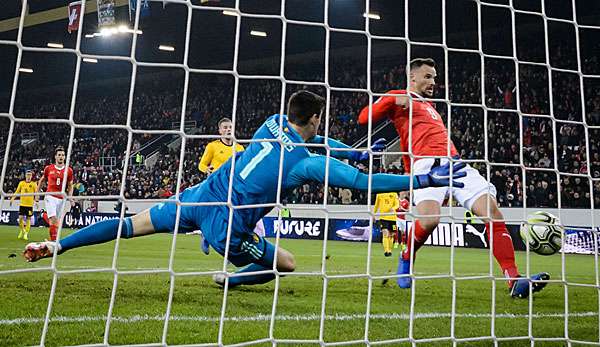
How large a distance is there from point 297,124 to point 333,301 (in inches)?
59.2

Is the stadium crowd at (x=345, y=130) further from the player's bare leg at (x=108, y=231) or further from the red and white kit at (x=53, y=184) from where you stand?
the player's bare leg at (x=108, y=231)

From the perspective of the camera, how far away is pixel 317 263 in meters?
8.48

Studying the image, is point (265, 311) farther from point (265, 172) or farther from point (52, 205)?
point (52, 205)

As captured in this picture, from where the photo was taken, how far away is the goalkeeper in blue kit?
152 inches

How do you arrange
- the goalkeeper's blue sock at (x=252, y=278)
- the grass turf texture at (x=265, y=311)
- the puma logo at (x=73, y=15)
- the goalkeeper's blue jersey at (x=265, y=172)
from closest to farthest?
the grass turf texture at (x=265, y=311), the goalkeeper's blue jersey at (x=265, y=172), the goalkeeper's blue sock at (x=252, y=278), the puma logo at (x=73, y=15)

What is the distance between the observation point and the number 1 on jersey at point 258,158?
4.12m

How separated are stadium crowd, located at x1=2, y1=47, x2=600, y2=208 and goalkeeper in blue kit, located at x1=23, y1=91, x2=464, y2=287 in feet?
17.3

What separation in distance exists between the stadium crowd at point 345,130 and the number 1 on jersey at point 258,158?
17.7 ft

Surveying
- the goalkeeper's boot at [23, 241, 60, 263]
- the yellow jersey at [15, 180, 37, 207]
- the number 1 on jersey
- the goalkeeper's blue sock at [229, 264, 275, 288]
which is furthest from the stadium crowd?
the goalkeeper's boot at [23, 241, 60, 263]

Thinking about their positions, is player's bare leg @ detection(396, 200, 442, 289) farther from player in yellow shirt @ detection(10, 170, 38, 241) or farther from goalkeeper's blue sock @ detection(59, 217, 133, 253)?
player in yellow shirt @ detection(10, 170, 38, 241)

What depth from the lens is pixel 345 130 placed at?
19.8 metres

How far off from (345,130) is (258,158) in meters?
15.8

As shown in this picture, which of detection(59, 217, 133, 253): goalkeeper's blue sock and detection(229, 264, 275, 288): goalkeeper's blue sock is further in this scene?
detection(229, 264, 275, 288): goalkeeper's blue sock

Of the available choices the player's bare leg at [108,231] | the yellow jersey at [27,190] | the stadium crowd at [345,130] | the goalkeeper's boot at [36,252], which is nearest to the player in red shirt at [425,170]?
the player's bare leg at [108,231]
